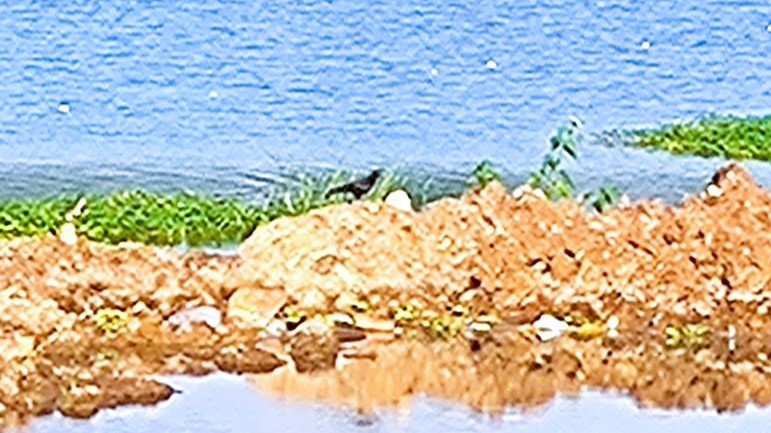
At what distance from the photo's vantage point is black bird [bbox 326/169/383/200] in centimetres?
1177

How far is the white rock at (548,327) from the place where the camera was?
10086 mm

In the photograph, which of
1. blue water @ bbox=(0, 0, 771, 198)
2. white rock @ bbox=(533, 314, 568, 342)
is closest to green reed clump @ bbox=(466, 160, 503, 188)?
blue water @ bbox=(0, 0, 771, 198)

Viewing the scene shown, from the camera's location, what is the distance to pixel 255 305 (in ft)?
33.1

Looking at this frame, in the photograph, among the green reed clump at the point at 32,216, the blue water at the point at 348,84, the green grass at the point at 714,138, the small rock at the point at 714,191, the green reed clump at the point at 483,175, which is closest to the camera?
the small rock at the point at 714,191

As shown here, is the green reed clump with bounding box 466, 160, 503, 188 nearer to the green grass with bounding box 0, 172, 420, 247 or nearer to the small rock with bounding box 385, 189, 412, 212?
the green grass with bounding box 0, 172, 420, 247

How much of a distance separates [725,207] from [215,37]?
4188 millimetres

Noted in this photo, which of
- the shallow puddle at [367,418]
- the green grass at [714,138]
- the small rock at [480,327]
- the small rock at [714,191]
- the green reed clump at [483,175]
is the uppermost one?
the green grass at [714,138]

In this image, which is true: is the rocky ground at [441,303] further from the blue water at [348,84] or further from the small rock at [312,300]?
the blue water at [348,84]

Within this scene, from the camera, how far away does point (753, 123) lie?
13594 mm

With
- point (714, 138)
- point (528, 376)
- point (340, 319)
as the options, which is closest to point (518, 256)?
point (340, 319)

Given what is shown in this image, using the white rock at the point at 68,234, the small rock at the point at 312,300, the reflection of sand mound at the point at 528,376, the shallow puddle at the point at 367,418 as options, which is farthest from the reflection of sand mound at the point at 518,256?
the shallow puddle at the point at 367,418

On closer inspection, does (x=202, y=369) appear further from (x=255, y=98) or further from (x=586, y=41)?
(x=586, y=41)

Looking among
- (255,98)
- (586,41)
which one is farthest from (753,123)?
(255,98)

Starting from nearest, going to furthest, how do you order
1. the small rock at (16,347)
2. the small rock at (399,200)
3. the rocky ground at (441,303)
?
the small rock at (16,347)
the rocky ground at (441,303)
the small rock at (399,200)
